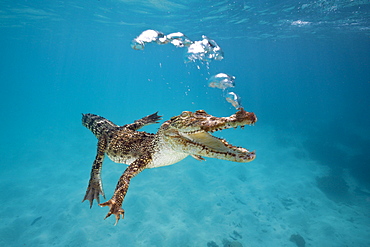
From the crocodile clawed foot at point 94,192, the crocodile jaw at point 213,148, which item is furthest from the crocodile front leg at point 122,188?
the crocodile clawed foot at point 94,192

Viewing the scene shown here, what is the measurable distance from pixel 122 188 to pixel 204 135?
151cm

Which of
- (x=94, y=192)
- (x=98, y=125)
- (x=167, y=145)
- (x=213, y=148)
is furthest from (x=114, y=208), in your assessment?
(x=98, y=125)

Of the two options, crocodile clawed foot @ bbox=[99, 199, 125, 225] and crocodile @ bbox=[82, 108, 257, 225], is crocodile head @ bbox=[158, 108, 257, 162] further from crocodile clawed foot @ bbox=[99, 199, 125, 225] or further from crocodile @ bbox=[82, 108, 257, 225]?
crocodile clawed foot @ bbox=[99, 199, 125, 225]

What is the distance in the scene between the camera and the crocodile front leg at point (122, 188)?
9.30 ft

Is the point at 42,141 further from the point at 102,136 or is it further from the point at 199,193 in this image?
the point at 102,136

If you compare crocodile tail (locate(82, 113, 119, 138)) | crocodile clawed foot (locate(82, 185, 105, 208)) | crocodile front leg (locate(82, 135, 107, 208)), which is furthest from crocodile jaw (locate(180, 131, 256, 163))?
crocodile clawed foot (locate(82, 185, 105, 208))

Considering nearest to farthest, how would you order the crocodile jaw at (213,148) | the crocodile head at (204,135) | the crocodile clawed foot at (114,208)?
the crocodile head at (204,135) → the crocodile jaw at (213,148) → the crocodile clawed foot at (114,208)

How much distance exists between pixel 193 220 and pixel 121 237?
3456 mm

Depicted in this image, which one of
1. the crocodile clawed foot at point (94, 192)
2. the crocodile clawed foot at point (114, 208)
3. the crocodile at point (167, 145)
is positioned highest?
the crocodile at point (167, 145)

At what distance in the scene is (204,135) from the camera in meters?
3.32

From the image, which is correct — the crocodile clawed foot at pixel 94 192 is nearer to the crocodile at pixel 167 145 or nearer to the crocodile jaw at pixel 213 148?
the crocodile at pixel 167 145

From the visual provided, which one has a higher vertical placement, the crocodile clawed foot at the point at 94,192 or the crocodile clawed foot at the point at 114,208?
the crocodile clawed foot at the point at 114,208

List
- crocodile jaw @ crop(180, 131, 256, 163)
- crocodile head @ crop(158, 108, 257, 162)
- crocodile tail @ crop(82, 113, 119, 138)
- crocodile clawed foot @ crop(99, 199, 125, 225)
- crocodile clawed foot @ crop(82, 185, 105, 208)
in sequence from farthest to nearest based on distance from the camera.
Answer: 1. crocodile tail @ crop(82, 113, 119, 138)
2. crocodile clawed foot @ crop(82, 185, 105, 208)
3. crocodile clawed foot @ crop(99, 199, 125, 225)
4. crocodile jaw @ crop(180, 131, 256, 163)
5. crocodile head @ crop(158, 108, 257, 162)

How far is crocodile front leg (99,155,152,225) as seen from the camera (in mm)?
2836
